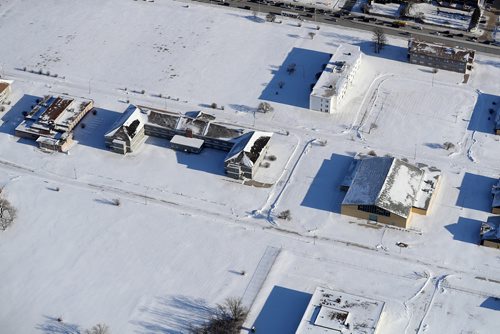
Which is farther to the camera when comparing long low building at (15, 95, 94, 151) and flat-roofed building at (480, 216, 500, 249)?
long low building at (15, 95, 94, 151)

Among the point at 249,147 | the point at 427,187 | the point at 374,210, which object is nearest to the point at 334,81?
the point at 249,147

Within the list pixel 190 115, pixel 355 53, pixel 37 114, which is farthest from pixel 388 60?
pixel 37 114

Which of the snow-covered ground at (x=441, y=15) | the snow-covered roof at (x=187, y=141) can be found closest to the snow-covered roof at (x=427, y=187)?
the snow-covered roof at (x=187, y=141)

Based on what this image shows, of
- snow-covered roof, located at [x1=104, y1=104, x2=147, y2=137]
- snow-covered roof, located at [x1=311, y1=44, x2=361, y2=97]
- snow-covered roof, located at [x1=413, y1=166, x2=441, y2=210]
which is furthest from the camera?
snow-covered roof, located at [x1=311, y1=44, x2=361, y2=97]

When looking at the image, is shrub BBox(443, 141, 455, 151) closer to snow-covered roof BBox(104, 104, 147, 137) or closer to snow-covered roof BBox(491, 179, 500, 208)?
snow-covered roof BBox(491, 179, 500, 208)

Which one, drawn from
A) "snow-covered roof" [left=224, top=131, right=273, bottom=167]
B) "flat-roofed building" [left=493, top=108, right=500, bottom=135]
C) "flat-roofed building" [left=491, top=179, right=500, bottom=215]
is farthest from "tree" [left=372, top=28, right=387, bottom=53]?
"flat-roofed building" [left=491, top=179, right=500, bottom=215]
